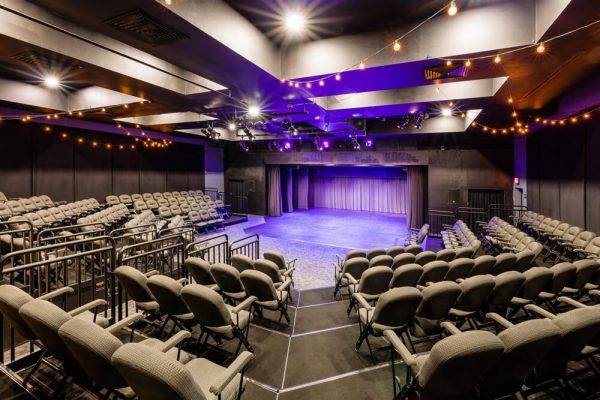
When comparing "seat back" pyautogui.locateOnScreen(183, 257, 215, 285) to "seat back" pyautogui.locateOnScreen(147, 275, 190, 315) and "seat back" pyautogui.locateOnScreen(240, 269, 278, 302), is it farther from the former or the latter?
"seat back" pyautogui.locateOnScreen(147, 275, 190, 315)

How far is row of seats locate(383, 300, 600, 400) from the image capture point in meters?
1.88

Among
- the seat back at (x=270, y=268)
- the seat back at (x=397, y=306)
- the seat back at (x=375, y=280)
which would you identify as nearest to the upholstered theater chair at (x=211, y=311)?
the seat back at (x=270, y=268)

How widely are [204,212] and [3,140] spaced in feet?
24.3

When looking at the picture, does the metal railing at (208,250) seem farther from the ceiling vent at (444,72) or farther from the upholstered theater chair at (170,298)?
the ceiling vent at (444,72)

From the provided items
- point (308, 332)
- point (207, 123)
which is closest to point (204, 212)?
point (207, 123)

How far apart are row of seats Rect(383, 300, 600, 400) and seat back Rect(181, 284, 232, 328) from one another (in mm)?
1597

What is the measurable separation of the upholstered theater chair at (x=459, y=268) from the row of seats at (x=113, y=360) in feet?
11.3

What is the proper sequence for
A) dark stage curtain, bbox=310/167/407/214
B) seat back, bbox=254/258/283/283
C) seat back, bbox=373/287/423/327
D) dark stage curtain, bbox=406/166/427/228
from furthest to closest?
dark stage curtain, bbox=310/167/407/214 < dark stage curtain, bbox=406/166/427/228 < seat back, bbox=254/258/283/283 < seat back, bbox=373/287/423/327

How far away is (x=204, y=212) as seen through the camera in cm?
1369

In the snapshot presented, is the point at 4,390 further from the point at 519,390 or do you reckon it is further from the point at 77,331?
the point at 519,390

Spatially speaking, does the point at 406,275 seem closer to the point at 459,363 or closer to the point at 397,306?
the point at 397,306

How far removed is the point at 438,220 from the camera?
13484 mm

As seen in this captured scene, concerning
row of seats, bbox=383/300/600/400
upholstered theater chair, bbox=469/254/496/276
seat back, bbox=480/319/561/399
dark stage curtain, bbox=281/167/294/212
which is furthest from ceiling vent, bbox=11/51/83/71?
dark stage curtain, bbox=281/167/294/212

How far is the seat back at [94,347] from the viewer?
188 cm
